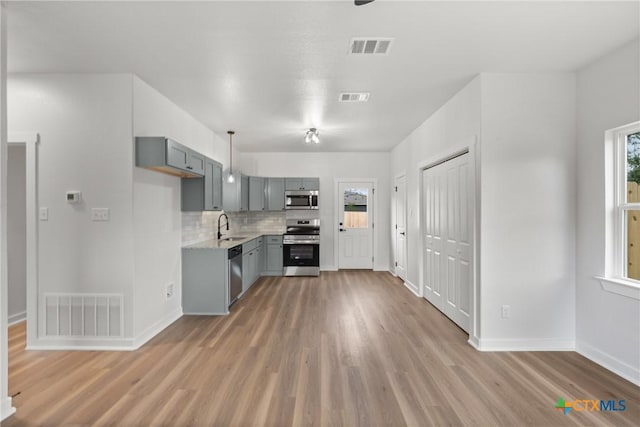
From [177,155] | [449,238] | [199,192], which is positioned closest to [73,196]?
[177,155]

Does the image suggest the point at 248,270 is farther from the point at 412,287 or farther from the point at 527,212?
the point at 527,212

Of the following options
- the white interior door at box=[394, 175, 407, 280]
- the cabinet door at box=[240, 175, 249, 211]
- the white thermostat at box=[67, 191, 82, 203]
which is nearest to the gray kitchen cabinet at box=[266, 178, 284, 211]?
the cabinet door at box=[240, 175, 249, 211]

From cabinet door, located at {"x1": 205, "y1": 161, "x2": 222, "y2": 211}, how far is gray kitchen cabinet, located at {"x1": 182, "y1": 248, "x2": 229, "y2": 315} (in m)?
0.74

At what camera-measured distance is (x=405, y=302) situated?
4602mm

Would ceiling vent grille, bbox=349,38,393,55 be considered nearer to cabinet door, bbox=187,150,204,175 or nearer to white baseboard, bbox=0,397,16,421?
cabinet door, bbox=187,150,204,175

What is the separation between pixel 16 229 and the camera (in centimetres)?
396

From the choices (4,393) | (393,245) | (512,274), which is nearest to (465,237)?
(512,274)

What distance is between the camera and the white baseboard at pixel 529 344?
304cm

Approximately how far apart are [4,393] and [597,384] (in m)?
4.23

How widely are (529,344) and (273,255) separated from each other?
459cm

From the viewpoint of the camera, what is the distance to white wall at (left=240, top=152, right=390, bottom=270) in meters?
6.99

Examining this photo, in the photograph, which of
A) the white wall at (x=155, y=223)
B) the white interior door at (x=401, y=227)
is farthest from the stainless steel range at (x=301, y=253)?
the white wall at (x=155, y=223)

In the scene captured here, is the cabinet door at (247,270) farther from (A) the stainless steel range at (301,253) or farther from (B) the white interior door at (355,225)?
(B) the white interior door at (355,225)

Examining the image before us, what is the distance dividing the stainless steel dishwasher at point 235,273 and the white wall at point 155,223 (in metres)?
0.64
